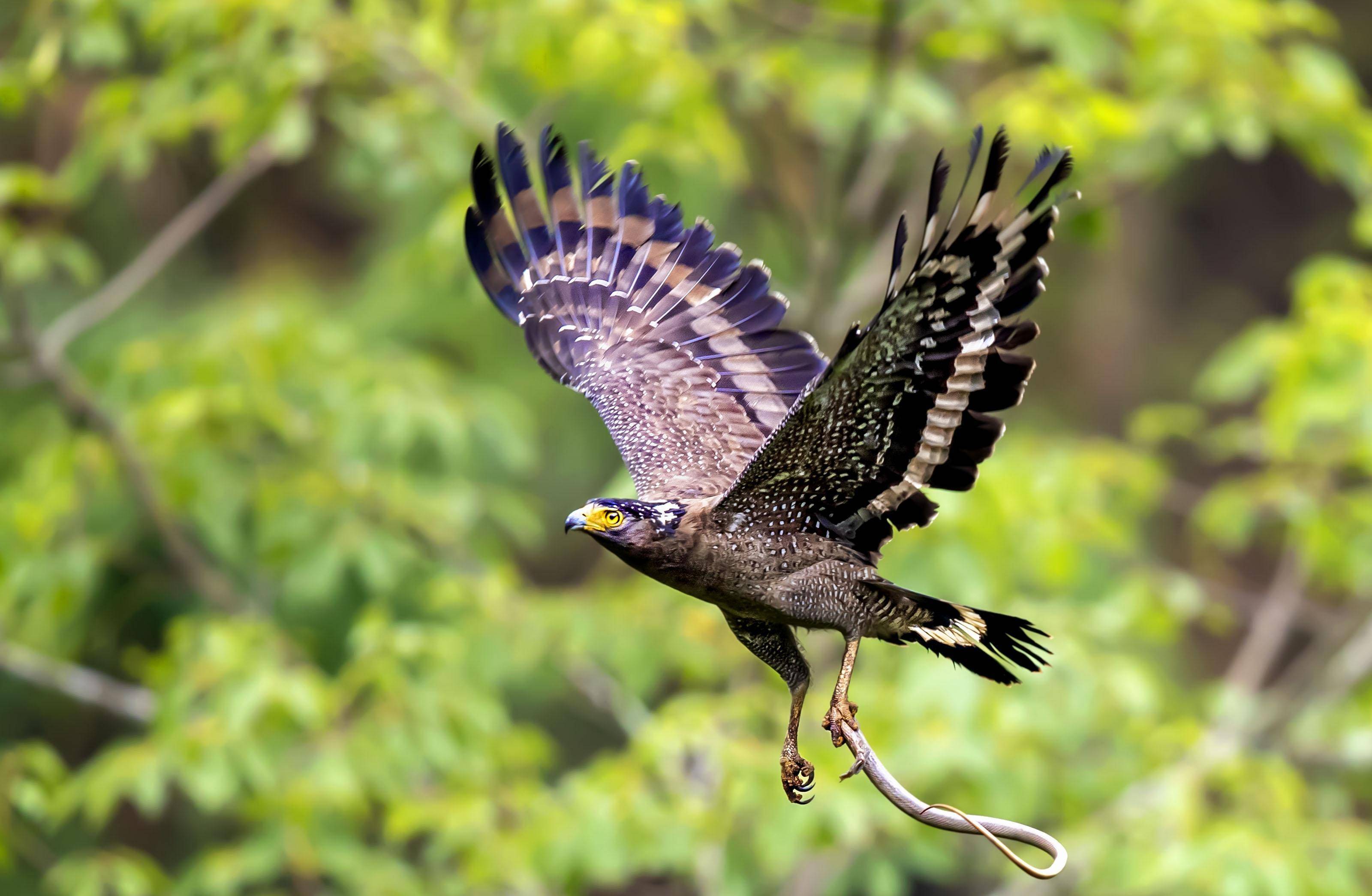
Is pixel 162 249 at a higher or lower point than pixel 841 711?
higher

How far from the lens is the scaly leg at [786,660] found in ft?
9.14

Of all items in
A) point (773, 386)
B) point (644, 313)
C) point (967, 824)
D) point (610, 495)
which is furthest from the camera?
point (610, 495)

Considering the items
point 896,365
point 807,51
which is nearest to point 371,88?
point 807,51

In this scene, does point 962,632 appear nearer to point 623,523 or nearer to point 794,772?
point 794,772

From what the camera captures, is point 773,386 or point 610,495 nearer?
point 773,386

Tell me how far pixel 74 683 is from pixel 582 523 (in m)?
4.17

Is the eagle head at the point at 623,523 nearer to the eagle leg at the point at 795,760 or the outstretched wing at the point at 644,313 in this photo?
the eagle leg at the point at 795,760

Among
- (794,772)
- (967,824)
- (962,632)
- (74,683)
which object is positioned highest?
(962,632)

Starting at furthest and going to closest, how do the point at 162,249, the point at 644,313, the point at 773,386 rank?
the point at 162,249 → the point at 644,313 → the point at 773,386

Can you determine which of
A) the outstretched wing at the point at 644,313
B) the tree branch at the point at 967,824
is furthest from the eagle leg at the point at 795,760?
the outstretched wing at the point at 644,313

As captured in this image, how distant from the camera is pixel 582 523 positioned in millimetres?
2541

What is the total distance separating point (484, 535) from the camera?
24.1 ft

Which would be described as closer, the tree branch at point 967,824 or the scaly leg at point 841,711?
the tree branch at point 967,824

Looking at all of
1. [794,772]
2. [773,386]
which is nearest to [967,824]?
[794,772]
